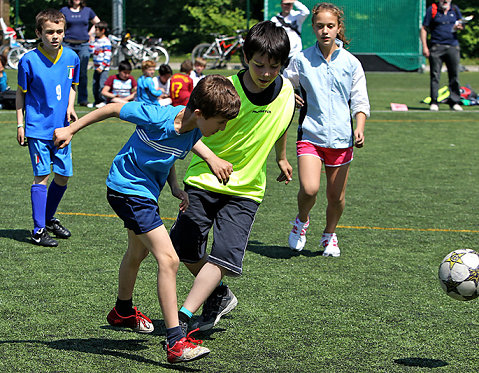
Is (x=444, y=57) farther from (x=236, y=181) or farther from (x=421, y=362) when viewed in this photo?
(x=421, y=362)

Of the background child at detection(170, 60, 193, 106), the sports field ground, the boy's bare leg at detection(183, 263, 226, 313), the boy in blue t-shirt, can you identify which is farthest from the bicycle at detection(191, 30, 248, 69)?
the boy in blue t-shirt

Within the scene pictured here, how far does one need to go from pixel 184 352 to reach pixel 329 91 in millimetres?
3161

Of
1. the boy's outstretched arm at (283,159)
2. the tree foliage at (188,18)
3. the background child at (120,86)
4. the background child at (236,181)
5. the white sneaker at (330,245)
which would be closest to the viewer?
the background child at (236,181)

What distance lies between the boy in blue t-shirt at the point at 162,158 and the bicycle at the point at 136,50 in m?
21.6

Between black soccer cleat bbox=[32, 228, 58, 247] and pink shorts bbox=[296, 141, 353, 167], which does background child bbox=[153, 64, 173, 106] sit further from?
pink shorts bbox=[296, 141, 353, 167]

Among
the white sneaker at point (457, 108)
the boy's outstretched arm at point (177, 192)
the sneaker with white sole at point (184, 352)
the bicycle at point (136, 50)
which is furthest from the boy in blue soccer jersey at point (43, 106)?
the bicycle at point (136, 50)

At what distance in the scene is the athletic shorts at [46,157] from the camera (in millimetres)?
7023

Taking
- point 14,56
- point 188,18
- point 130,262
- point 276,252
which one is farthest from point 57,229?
point 188,18

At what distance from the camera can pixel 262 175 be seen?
500 centimetres

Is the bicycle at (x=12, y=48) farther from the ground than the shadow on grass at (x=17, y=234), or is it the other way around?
the shadow on grass at (x=17, y=234)

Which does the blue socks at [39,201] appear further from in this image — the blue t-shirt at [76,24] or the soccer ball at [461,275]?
the blue t-shirt at [76,24]

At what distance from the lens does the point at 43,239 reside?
22.9ft

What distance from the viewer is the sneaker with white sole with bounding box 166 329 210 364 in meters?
4.18

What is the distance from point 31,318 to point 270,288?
1.73 m
